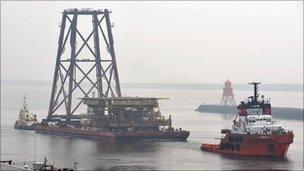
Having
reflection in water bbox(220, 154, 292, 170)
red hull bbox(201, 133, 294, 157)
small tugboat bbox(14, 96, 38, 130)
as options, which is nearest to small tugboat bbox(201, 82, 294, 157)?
red hull bbox(201, 133, 294, 157)

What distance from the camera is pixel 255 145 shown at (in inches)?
3302

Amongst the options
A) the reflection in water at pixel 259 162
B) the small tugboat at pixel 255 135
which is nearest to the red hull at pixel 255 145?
the small tugboat at pixel 255 135

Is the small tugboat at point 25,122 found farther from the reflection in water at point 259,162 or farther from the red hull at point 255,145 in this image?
the reflection in water at point 259,162

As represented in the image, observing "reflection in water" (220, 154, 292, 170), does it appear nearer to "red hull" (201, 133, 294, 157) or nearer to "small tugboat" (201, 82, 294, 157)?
"red hull" (201, 133, 294, 157)

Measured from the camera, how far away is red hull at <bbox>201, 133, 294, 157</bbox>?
3243 inches

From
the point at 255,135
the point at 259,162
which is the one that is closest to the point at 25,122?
the point at 255,135

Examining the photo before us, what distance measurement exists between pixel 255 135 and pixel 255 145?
101 cm

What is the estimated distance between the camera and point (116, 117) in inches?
4213

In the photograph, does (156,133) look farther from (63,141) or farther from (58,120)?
(58,120)

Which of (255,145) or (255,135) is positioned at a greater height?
(255,135)

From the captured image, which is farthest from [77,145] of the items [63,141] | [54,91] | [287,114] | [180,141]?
[287,114]

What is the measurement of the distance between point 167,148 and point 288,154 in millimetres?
14144

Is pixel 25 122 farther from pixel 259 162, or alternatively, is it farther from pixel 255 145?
pixel 259 162

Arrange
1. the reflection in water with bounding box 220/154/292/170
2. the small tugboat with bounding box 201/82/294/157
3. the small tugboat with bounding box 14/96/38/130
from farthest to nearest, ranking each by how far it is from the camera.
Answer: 1. the small tugboat with bounding box 14/96/38/130
2. the small tugboat with bounding box 201/82/294/157
3. the reflection in water with bounding box 220/154/292/170
